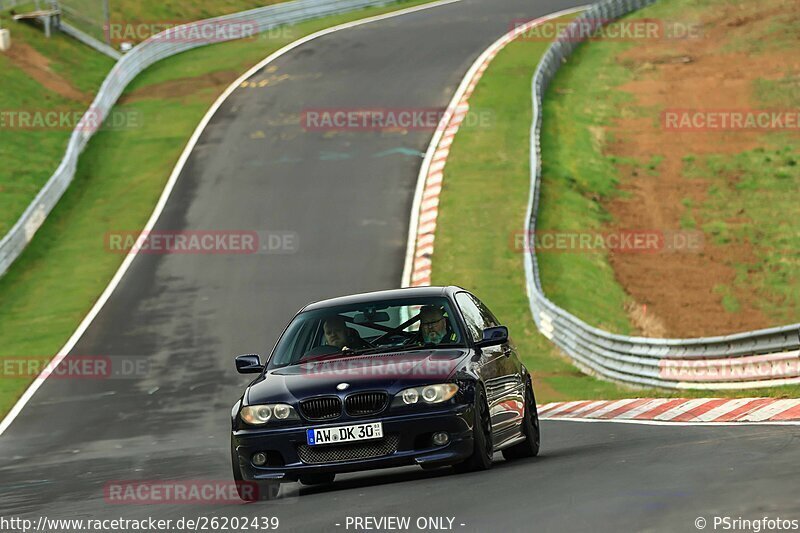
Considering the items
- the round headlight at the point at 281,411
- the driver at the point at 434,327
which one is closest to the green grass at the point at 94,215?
the driver at the point at 434,327

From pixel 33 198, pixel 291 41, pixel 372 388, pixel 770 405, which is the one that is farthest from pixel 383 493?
pixel 291 41

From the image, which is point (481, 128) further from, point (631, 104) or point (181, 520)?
point (181, 520)

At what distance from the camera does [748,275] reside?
28.6 metres

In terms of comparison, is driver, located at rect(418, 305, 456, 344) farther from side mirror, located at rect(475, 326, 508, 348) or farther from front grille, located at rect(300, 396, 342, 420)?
front grille, located at rect(300, 396, 342, 420)

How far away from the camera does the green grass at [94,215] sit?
Result: 25.6m

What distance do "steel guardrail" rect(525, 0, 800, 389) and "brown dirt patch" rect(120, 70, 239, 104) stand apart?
1853cm

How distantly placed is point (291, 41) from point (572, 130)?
13.9 metres

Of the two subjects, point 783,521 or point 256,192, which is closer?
point 783,521

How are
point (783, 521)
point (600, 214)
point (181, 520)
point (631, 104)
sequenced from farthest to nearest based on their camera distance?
point (631, 104) → point (600, 214) → point (181, 520) → point (783, 521)

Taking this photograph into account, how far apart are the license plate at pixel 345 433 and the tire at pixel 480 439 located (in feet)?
2.29

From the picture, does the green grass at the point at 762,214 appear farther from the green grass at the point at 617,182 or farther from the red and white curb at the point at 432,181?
the red and white curb at the point at 432,181

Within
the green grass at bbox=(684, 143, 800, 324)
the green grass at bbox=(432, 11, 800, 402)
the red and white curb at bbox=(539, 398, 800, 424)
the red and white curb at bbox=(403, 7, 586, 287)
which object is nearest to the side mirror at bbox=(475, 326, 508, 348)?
the red and white curb at bbox=(539, 398, 800, 424)

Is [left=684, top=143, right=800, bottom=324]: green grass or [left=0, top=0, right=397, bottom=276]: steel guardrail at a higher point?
[left=0, top=0, right=397, bottom=276]: steel guardrail

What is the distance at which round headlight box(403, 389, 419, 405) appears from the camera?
991cm
